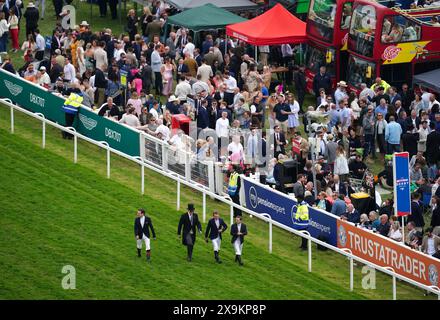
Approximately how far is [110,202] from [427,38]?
467 inches

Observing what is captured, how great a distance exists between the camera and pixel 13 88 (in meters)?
38.0

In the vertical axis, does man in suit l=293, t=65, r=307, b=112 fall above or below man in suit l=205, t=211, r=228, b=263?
below

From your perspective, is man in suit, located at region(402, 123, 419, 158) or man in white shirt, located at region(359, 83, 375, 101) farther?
man in white shirt, located at region(359, 83, 375, 101)

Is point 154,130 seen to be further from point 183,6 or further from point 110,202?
point 183,6

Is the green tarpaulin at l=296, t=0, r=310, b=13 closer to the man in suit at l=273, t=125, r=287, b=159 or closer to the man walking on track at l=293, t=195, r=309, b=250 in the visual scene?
the man in suit at l=273, t=125, r=287, b=159

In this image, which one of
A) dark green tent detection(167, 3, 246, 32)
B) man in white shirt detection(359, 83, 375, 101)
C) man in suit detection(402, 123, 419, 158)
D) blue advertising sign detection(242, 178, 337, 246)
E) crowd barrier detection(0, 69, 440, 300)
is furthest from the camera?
dark green tent detection(167, 3, 246, 32)

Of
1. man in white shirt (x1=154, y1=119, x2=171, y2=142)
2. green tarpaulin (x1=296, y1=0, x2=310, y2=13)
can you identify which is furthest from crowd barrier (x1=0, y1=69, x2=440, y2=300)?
green tarpaulin (x1=296, y1=0, x2=310, y2=13)

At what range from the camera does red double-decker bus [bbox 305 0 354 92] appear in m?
42.0

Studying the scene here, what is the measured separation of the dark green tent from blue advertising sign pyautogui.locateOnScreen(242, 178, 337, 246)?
37.0ft

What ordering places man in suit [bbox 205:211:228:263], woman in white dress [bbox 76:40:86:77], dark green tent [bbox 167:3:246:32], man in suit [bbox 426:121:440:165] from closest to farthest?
man in suit [bbox 205:211:228:263]
man in suit [bbox 426:121:440:165]
woman in white dress [bbox 76:40:86:77]
dark green tent [bbox 167:3:246:32]

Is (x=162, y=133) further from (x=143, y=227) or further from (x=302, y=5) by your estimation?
(x=302, y=5)

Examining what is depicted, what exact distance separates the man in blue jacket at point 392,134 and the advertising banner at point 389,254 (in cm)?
644

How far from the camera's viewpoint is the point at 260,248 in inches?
1252

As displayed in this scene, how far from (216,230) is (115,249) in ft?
7.01
